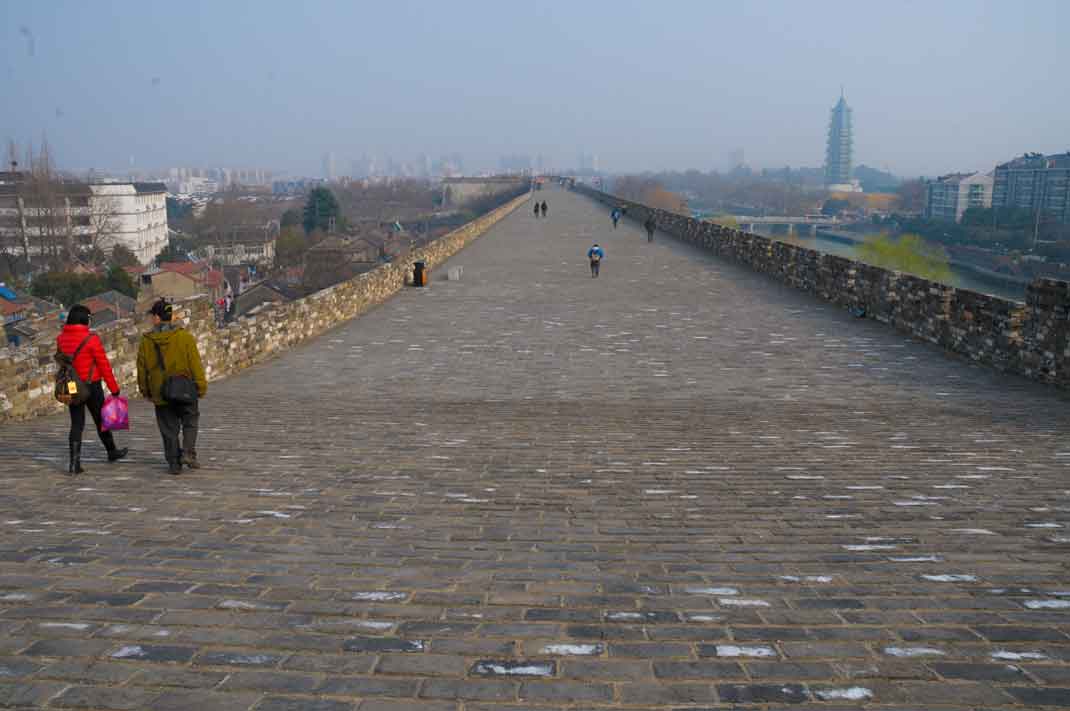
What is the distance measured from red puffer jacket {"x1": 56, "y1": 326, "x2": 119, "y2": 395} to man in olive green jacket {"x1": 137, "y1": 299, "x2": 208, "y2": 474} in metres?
0.30

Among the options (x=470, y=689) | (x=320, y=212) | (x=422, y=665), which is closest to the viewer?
(x=470, y=689)

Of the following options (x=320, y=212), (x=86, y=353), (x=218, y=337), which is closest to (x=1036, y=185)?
(x=320, y=212)

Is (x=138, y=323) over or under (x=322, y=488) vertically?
over

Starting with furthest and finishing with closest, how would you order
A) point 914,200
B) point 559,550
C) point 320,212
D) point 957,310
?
point 914,200, point 320,212, point 957,310, point 559,550

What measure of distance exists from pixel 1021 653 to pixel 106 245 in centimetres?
9075

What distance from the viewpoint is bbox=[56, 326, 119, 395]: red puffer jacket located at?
20.4 ft

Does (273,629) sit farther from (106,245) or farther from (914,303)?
(106,245)

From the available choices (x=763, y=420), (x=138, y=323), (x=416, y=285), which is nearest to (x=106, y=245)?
(x=416, y=285)

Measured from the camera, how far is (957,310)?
38.6 feet

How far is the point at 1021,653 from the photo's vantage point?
3.12 metres

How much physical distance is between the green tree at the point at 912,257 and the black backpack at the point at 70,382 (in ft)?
218

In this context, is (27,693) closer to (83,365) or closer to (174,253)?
(83,365)

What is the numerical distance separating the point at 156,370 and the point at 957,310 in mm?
10788

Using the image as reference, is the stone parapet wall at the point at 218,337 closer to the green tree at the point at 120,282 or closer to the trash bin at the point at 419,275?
the trash bin at the point at 419,275
